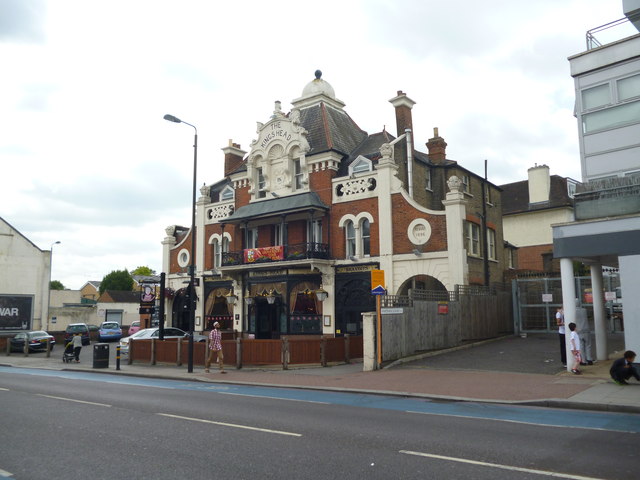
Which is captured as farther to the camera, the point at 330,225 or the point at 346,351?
the point at 330,225

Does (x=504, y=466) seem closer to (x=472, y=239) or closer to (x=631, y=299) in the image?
(x=631, y=299)

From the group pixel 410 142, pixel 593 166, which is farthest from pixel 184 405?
pixel 410 142

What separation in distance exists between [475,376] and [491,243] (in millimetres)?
15976

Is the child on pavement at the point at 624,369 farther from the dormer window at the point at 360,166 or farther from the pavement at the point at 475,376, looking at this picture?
the dormer window at the point at 360,166

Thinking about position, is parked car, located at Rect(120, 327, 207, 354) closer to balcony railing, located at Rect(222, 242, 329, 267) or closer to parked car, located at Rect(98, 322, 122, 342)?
balcony railing, located at Rect(222, 242, 329, 267)

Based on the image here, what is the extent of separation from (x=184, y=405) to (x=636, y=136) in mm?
15081

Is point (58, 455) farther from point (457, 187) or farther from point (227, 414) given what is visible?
point (457, 187)

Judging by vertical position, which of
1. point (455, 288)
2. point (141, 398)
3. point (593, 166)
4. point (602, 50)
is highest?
point (602, 50)

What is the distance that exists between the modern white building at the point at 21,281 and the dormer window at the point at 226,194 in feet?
62.5

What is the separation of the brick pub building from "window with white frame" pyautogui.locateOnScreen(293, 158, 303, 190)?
0.06 m

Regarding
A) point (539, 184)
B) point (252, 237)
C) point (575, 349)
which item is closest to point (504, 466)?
point (575, 349)

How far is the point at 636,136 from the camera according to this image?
16641mm

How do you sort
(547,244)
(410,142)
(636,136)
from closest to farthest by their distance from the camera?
(636,136) < (410,142) < (547,244)

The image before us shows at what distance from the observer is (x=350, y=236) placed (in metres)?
29.5
